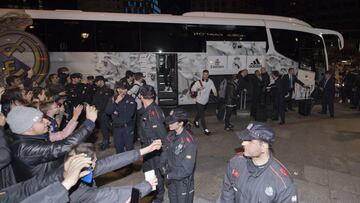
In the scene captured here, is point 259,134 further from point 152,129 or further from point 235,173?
point 152,129

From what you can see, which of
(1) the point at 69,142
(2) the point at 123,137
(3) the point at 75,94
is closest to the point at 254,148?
(1) the point at 69,142

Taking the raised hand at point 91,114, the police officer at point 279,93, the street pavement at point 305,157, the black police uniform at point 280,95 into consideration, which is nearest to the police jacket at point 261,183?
the raised hand at point 91,114

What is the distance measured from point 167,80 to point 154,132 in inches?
309

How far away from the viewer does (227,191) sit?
312 centimetres

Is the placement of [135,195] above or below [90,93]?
below

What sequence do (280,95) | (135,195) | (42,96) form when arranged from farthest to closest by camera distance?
(280,95)
(42,96)
(135,195)

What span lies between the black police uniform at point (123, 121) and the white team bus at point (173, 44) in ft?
18.1

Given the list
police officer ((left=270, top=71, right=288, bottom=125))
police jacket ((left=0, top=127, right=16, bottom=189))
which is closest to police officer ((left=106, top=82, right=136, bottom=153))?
police jacket ((left=0, top=127, right=16, bottom=189))

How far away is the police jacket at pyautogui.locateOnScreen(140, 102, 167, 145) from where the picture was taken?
5125 millimetres

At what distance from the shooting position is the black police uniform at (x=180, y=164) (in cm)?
413

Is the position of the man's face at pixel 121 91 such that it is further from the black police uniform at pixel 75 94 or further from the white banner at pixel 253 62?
the white banner at pixel 253 62

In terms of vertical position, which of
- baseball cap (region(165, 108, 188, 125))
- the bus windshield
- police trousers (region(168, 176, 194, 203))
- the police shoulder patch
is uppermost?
the bus windshield

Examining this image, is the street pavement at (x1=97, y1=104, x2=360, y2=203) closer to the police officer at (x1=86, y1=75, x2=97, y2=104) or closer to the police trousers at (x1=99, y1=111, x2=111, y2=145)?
the police trousers at (x1=99, y1=111, x2=111, y2=145)

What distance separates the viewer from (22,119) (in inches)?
121
